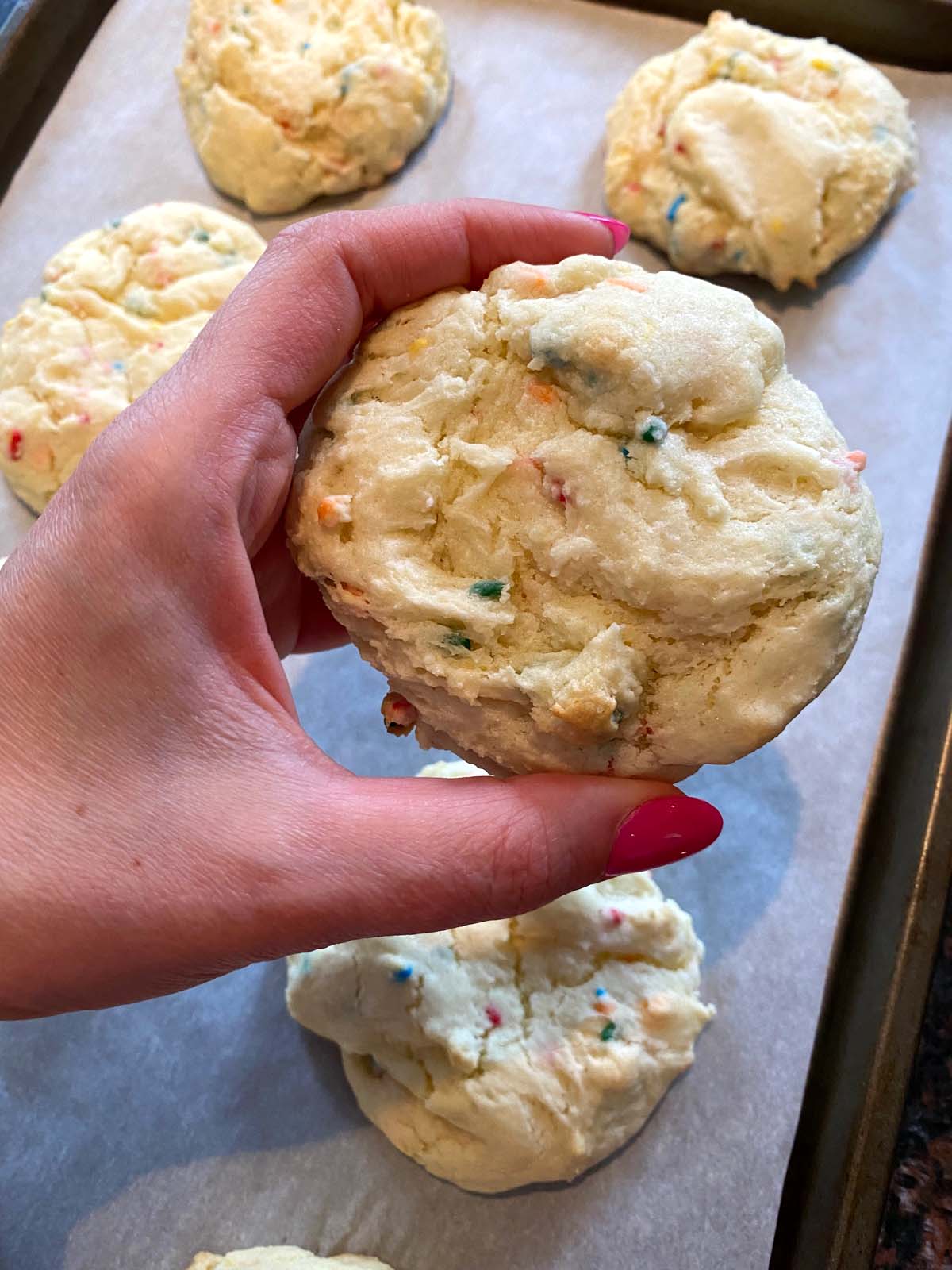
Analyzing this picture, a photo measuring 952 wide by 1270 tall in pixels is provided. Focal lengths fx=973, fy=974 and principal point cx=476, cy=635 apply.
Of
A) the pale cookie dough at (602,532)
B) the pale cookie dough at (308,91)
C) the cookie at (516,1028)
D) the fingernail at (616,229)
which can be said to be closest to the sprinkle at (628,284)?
the pale cookie dough at (602,532)

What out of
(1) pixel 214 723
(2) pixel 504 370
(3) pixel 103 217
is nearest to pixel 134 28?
(3) pixel 103 217

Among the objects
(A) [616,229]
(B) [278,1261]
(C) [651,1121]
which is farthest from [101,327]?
(C) [651,1121]

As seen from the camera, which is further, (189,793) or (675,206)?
(675,206)

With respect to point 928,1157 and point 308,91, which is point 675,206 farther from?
point 928,1157

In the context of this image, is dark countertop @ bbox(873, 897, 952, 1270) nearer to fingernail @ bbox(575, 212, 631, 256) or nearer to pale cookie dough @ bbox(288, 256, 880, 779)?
pale cookie dough @ bbox(288, 256, 880, 779)

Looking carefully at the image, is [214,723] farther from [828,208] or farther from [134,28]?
[134,28]

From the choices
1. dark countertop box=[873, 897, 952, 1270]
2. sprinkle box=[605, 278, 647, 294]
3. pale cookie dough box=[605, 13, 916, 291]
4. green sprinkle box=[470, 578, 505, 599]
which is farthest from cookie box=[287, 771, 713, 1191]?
pale cookie dough box=[605, 13, 916, 291]
